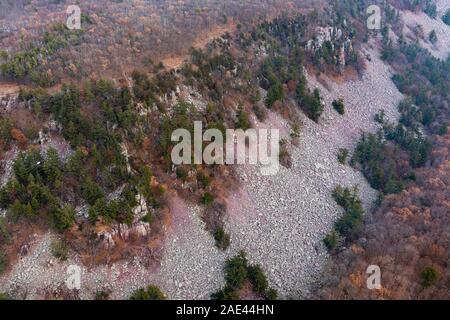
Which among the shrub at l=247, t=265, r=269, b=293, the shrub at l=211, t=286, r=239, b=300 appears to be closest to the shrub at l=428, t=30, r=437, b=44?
the shrub at l=247, t=265, r=269, b=293

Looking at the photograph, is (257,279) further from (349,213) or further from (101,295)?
(349,213)

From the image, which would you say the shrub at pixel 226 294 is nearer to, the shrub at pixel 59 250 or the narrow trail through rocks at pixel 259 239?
the narrow trail through rocks at pixel 259 239

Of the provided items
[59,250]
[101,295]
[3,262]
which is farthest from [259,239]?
[3,262]

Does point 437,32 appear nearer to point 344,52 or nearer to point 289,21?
point 344,52

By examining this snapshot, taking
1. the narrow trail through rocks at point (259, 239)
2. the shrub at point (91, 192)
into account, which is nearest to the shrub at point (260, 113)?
the narrow trail through rocks at point (259, 239)

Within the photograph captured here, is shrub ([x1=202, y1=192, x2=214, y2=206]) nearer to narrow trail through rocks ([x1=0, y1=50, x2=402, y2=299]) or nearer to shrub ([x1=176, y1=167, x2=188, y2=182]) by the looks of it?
narrow trail through rocks ([x1=0, y1=50, x2=402, y2=299])

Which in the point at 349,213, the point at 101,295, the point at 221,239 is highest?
the point at 101,295
